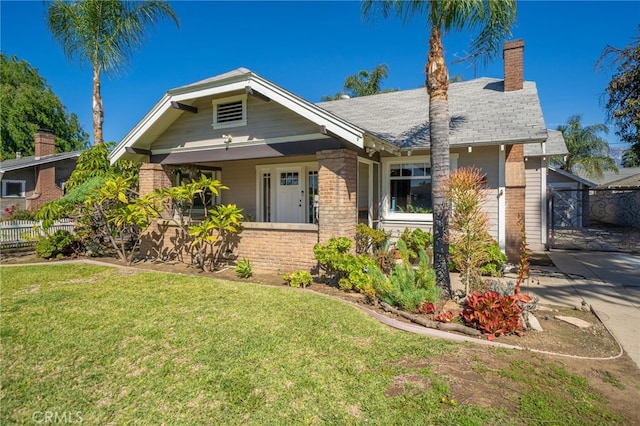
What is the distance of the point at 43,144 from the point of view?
25094 mm

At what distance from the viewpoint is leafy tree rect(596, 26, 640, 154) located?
1301cm

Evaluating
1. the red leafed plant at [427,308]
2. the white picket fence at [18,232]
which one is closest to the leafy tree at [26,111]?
the white picket fence at [18,232]

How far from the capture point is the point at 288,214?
485 inches

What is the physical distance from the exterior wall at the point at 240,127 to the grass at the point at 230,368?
14.4 feet

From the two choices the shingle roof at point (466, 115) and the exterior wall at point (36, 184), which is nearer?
the shingle roof at point (466, 115)

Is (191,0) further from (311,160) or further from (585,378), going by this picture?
(585,378)

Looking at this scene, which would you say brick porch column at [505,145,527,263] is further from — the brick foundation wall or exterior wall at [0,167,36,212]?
exterior wall at [0,167,36,212]

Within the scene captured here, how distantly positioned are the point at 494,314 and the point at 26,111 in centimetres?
4908

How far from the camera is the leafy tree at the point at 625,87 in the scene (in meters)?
13.0

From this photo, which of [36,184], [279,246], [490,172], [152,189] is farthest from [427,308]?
[36,184]

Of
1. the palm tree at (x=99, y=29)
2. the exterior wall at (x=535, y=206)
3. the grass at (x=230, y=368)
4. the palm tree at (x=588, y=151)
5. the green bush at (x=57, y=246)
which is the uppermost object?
the palm tree at (x=99, y=29)

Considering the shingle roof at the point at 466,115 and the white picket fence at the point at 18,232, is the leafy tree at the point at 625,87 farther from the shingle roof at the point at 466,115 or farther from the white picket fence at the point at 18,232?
the white picket fence at the point at 18,232

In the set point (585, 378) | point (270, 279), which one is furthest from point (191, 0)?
point (585, 378)

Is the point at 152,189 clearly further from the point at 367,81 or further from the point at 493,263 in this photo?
the point at 367,81
